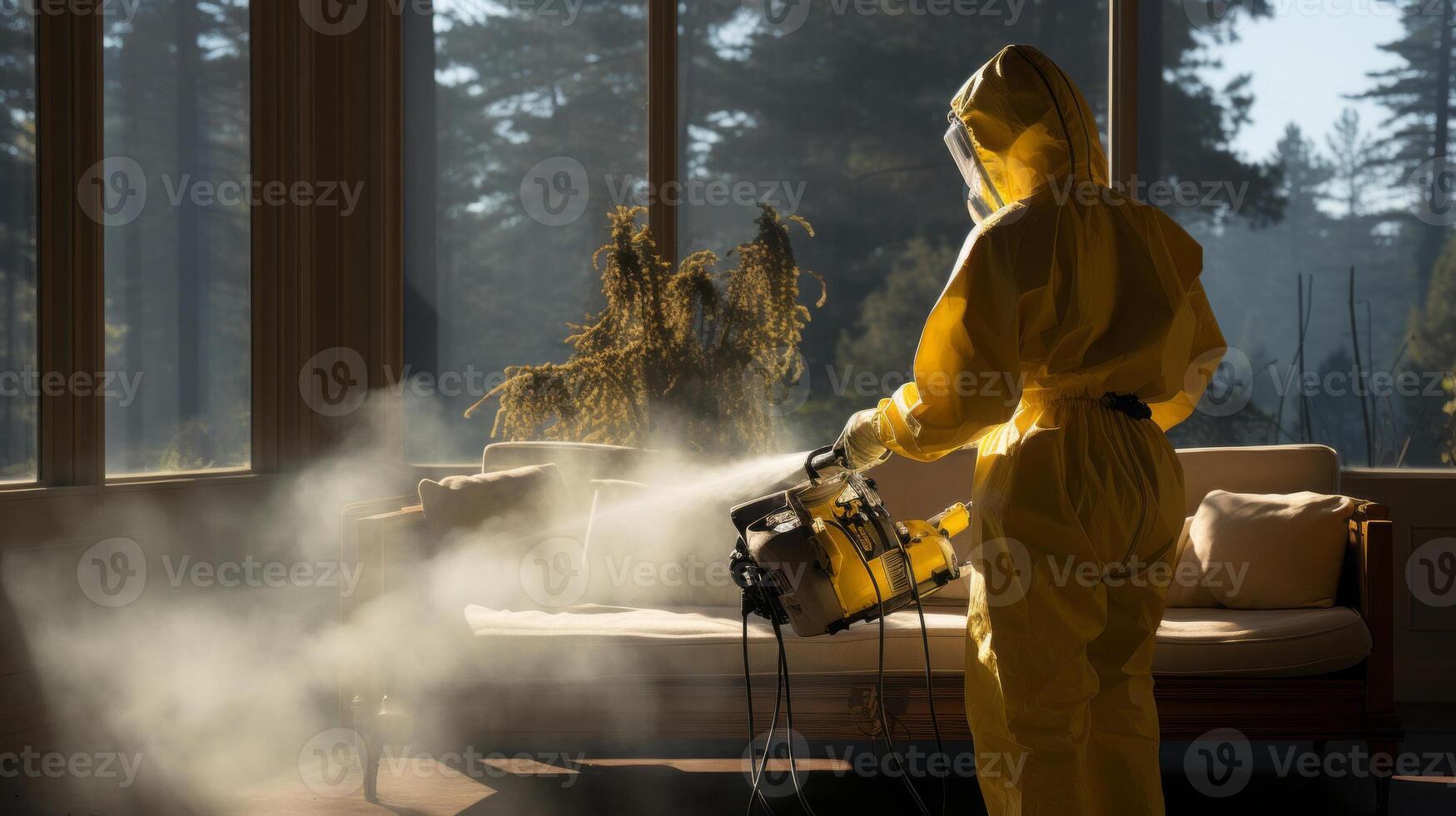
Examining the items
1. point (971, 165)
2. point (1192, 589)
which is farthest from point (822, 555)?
point (1192, 589)

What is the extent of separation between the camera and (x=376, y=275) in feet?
12.8

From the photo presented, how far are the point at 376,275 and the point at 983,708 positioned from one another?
10.1ft

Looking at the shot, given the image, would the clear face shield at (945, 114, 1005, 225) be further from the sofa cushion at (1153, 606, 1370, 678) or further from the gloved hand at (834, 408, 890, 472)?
the sofa cushion at (1153, 606, 1370, 678)

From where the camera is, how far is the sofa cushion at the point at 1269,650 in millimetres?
2242

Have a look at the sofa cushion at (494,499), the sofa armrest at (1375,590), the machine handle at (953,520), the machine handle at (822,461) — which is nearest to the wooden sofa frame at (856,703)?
the sofa armrest at (1375,590)

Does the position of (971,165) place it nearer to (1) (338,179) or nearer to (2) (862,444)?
(2) (862,444)

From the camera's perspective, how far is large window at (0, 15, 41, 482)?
288 centimetres

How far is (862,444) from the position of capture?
1.65m

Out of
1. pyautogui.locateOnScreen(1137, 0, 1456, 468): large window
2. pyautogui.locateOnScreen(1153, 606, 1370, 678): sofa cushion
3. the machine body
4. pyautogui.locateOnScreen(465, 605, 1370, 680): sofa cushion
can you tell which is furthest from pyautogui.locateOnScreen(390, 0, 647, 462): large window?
pyautogui.locateOnScreen(1153, 606, 1370, 678): sofa cushion

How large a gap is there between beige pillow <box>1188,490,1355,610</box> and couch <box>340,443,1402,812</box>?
0.05m

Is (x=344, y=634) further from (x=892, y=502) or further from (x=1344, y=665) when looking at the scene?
(x=1344, y=665)

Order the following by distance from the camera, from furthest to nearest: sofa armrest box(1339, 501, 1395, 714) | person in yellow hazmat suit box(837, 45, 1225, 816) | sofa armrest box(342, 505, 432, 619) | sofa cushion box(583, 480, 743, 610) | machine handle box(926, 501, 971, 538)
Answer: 1. sofa cushion box(583, 480, 743, 610)
2. sofa armrest box(342, 505, 432, 619)
3. sofa armrest box(1339, 501, 1395, 714)
4. machine handle box(926, 501, 971, 538)
5. person in yellow hazmat suit box(837, 45, 1225, 816)

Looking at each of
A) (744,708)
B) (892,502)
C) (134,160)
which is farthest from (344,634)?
(134,160)

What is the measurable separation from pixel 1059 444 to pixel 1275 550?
1.31 m
